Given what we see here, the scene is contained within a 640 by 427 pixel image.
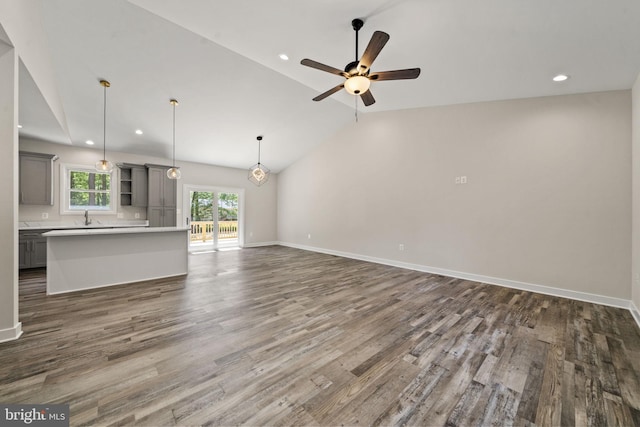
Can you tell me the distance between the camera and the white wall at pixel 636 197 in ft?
9.88

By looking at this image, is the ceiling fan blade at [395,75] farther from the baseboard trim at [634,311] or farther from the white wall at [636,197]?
the baseboard trim at [634,311]

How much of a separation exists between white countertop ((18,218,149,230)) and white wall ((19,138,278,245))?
0.15 m

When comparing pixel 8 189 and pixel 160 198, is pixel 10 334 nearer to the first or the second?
pixel 8 189

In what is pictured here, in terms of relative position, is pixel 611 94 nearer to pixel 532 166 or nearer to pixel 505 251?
pixel 532 166

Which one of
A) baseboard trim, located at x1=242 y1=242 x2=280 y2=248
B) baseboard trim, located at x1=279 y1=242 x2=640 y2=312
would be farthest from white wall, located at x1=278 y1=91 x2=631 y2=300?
baseboard trim, located at x1=242 y1=242 x2=280 y2=248

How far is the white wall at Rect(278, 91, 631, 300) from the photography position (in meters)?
3.47

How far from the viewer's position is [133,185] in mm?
6312

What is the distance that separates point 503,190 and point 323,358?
409 centimetres

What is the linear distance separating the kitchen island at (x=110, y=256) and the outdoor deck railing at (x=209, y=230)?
327 cm

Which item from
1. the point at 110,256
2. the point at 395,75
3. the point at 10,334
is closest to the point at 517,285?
the point at 395,75

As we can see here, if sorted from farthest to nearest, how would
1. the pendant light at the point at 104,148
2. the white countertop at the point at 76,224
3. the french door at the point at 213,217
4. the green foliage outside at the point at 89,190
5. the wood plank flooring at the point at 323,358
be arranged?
the french door at the point at 213,217 → the green foliage outside at the point at 89,190 → the white countertop at the point at 76,224 → the pendant light at the point at 104,148 → the wood plank flooring at the point at 323,358

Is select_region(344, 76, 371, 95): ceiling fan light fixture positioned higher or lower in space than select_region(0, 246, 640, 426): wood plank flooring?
higher

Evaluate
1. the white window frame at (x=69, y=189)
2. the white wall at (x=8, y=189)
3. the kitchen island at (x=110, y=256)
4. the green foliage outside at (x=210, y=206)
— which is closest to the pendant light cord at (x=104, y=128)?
the white window frame at (x=69, y=189)

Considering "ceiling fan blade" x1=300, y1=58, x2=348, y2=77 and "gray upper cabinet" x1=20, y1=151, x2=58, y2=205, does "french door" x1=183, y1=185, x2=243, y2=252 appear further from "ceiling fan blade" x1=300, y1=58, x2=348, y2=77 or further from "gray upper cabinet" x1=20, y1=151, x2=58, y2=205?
"ceiling fan blade" x1=300, y1=58, x2=348, y2=77
